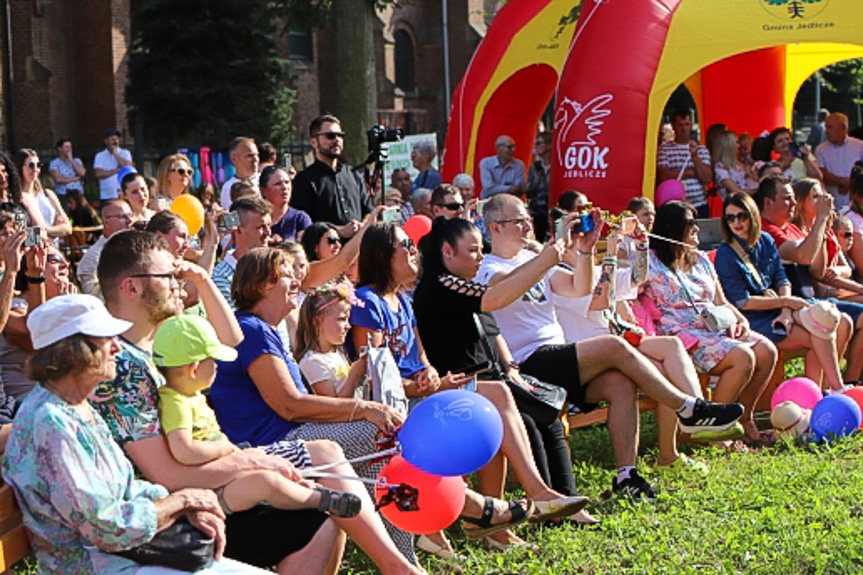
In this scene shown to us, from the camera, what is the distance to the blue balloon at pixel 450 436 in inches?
174

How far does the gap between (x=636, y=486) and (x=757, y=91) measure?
1168 cm

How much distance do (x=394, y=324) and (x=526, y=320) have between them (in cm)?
119

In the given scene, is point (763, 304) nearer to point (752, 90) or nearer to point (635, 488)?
point (635, 488)

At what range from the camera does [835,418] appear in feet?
23.7

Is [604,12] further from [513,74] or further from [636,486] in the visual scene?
[636,486]

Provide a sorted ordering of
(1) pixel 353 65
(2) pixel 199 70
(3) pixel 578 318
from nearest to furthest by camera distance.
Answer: (3) pixel 578 318 → (1) pixel 353 65 → (2) pixel 199 70

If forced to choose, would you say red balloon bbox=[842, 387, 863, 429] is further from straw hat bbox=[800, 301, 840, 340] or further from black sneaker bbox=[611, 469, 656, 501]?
black sneaker bbox=[611, 469, 656, 501]

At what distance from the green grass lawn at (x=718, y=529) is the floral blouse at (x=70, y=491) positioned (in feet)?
6.33

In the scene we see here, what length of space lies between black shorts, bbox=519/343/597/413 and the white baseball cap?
129 inches

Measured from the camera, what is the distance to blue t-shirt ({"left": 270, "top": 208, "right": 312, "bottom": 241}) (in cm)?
773

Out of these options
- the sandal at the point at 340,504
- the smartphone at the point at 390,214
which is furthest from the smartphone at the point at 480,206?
the sandal at the point at 340,504

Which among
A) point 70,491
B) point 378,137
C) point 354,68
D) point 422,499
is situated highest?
point 354,68

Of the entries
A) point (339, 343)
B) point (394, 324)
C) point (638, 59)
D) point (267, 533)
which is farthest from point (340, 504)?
point (638, 59)

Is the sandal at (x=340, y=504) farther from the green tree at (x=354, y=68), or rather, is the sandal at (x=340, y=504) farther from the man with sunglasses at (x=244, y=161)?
the green tree at (x=354, y=68)
